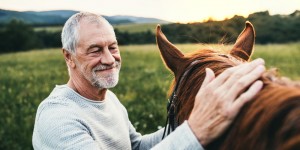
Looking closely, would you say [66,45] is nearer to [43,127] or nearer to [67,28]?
[67,28]

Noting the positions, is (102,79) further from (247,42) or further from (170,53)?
(247,42)

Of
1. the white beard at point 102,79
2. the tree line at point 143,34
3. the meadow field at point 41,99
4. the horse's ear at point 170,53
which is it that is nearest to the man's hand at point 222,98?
the horse's ear at point 170,53

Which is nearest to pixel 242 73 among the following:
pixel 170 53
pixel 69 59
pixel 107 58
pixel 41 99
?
pixel 170 53

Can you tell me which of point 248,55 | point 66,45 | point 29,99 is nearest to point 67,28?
point 66,45

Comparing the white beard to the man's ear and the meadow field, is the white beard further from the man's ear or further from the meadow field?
the meadow field

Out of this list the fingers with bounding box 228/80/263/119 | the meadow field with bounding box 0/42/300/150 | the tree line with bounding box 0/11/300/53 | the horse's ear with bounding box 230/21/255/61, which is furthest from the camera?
the tree line with bounding box 0/11/300/53

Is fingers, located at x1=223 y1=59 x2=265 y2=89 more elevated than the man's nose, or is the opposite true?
fingers, located at x1=223 y1=59 x2=265 y2=89

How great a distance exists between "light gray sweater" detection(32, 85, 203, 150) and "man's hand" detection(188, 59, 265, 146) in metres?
0.98

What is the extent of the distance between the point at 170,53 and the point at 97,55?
2.63 feet

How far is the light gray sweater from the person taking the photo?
2.60m

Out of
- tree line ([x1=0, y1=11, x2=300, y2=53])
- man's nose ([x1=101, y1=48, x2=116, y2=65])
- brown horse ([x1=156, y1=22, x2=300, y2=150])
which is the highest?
brown horse ([x1=156, y1=22, x2=300, y2=150])

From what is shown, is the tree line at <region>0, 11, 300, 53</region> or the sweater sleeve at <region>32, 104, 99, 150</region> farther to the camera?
the tree line at <region>0, 11, 300, 53</region>

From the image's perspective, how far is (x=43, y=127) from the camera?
8.91 feet

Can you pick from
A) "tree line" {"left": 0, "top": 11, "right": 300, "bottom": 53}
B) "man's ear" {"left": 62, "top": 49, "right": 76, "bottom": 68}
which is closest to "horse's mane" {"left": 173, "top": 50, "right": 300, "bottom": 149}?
"man's ear" {"left": 62, "top": 49, "right": 76, "bottom": 68}
